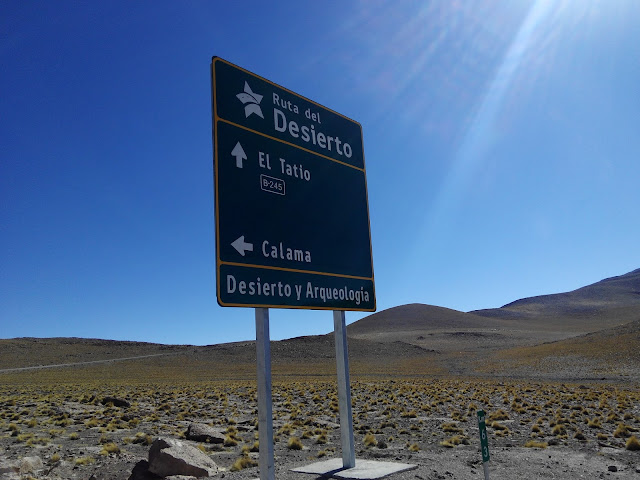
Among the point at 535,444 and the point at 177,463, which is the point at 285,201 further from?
the point at 535,444

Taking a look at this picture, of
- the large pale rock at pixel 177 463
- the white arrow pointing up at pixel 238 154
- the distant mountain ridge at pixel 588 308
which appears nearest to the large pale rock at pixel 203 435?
the large pale rock at pixel 177 463

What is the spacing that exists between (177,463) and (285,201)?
605 centimetres

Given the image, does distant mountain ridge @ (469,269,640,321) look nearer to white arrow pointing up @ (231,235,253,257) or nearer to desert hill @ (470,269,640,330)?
desert hill @ (470,269,640,330)

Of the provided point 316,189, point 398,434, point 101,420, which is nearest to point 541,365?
point 398,434

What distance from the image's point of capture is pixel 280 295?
6480 millimetres

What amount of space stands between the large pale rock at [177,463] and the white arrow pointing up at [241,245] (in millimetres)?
5826

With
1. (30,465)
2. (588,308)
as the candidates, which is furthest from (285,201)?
(588,308)

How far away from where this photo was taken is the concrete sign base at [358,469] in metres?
7.36

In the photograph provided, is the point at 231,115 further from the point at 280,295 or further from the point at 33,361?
the point at 33,361

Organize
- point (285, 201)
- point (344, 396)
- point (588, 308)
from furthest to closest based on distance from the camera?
1. point (588, 308)
2. point (344, 396)
3. point (285, 201)

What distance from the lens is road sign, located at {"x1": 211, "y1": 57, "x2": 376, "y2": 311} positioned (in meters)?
6.05

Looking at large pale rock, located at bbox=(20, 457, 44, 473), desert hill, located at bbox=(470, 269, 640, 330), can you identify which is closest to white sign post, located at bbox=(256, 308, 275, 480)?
large pale rock, located at bbox=(20, 457, 44, 473)

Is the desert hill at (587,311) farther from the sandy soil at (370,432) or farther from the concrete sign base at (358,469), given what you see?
the concrete sign base at (358,469)

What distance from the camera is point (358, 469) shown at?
7848 mm
